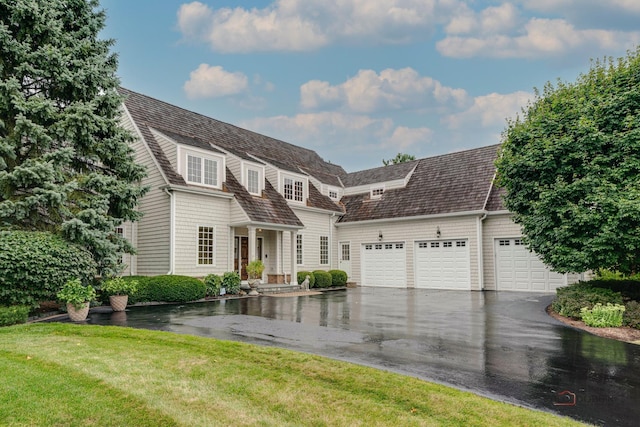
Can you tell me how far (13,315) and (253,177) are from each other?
39.2 ft

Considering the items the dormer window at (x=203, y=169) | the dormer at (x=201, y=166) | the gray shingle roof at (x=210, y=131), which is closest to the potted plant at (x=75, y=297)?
the gray shingle roof at (x=210, y=131)

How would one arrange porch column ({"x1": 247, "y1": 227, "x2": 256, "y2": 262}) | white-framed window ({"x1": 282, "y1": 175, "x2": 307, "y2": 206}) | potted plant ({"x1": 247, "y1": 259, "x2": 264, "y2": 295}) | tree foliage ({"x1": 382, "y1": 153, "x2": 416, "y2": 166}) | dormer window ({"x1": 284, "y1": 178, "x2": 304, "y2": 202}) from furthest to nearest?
tree foliage ({"x1": 382, "y1": 153, "x2": 416, "y2": 166}) < dormer window ({"x1": 284, "y1": 178, "x2": 304, "y2": 202}) < white-framed window ({"x1": 282, "y1": 175, "x2": 307, "y2": 206}) < porch column ({"x1": 247, "y1": 227, "x2": 256, "y2": 262}) < potted plant ({"x1": 247, "y1": 259, "x2": 264, "y2": 295})

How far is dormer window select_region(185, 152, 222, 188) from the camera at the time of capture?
16.7 m

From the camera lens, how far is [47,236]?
33.5ft

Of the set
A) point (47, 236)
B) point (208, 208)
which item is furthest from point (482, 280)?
point (47, 236)

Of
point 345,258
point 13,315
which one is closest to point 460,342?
point 13,315

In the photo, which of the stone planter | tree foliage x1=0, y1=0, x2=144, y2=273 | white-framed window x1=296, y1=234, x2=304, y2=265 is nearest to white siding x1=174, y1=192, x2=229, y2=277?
the stone planter

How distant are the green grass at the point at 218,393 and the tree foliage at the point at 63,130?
18.2 feet

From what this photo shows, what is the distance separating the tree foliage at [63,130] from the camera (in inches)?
416

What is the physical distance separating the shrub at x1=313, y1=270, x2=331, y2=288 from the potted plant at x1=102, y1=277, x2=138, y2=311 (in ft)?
34.0

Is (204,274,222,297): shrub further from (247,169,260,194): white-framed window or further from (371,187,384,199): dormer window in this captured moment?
(371,187,384,199): dormer window

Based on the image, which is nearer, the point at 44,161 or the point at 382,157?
the point at 44,161

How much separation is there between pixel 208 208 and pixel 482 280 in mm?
13246

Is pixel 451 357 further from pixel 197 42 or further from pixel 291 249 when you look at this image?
pixel 197 42
